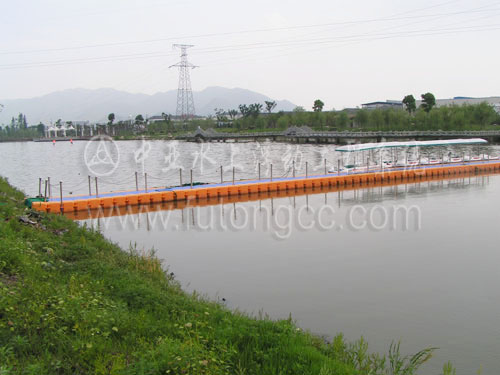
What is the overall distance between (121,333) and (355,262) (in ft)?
31.7

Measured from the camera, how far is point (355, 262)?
14453 millimetres

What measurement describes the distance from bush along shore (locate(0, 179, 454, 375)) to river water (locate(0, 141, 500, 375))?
1.48 metres

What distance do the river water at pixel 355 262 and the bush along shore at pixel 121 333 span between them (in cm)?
148

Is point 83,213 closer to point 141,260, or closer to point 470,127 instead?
point 141,260

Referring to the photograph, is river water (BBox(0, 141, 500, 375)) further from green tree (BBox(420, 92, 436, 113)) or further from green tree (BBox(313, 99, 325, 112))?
green tree (BBox(313, 99, 325, 112))

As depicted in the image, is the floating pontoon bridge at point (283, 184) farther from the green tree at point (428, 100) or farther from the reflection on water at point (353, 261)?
the green tree at point (428, 100)

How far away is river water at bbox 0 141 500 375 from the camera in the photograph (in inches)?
391

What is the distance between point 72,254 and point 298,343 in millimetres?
5985

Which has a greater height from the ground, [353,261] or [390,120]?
[390,120]

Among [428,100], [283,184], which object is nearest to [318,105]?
[428,100]

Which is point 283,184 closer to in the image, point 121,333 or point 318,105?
point 121,333

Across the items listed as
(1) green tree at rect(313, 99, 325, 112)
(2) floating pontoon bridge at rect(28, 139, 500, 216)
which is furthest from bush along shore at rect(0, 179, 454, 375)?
(1) green tree at rect(313, 99, 325, 112)

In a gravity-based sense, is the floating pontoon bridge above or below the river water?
above

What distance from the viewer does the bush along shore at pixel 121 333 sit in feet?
17.6
